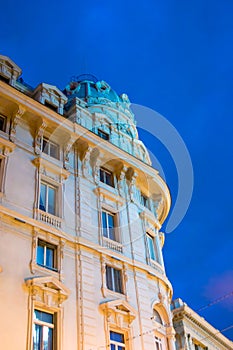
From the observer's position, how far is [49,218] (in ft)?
75.8

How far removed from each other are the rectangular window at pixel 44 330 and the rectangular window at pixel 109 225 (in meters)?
6.50

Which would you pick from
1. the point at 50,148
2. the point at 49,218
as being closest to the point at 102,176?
the point at 50,148

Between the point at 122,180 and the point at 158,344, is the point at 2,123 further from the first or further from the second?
the point at 158,344

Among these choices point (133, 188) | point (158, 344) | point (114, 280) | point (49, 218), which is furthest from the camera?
point (133, 188)

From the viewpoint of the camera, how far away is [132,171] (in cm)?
2950

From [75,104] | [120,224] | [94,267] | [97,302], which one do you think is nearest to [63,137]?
[75,104]

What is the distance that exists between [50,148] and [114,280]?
7834 mm

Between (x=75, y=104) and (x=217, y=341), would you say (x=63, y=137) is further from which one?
(x=217, y=341)

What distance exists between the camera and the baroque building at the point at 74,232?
2016 centimetres

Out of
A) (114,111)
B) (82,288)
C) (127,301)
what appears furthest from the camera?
(114,111)

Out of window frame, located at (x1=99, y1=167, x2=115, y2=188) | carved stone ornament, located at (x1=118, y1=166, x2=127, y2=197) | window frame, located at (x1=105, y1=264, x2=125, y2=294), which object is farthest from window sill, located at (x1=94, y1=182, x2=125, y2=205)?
window frame, located at (x1=105, y1=264, x2=125, y2=294)

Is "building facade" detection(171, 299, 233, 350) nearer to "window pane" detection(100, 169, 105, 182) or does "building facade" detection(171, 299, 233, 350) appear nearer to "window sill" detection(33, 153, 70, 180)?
"window pane" detection(100, 169, 105, 182)

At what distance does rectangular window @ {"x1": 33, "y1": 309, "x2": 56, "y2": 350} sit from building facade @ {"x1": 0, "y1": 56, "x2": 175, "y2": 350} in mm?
44

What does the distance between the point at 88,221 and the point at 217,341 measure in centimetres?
3219
